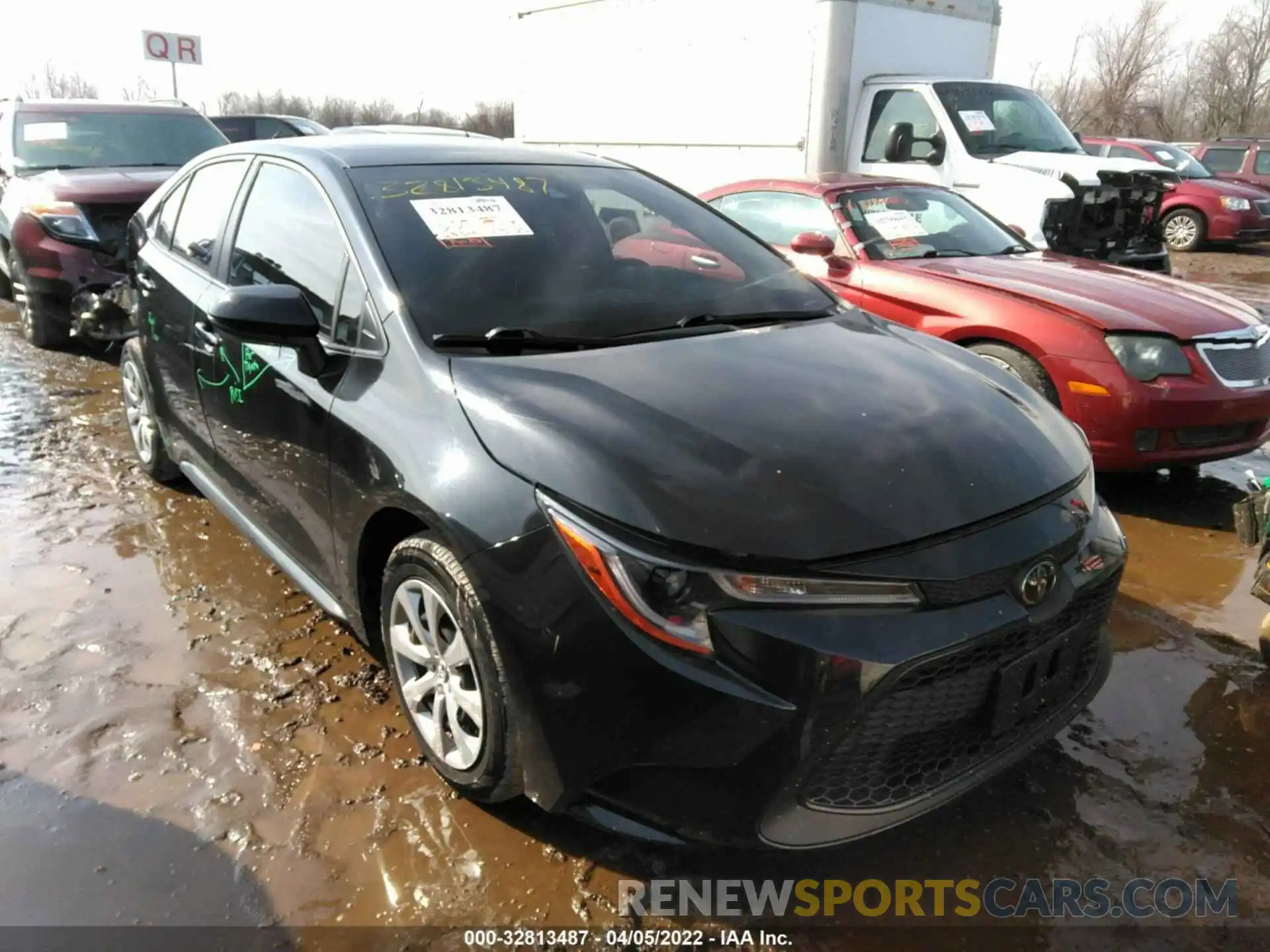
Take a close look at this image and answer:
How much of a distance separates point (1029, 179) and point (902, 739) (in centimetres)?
664

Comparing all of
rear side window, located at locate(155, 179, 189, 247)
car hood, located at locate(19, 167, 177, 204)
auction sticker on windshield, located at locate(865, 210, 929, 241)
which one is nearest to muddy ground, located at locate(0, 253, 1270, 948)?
rear side window, located at locate(155, 179, 189, 247)

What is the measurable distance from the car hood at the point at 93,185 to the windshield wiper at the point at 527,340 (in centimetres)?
485

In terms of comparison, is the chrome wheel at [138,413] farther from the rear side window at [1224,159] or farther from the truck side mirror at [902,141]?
the rear side window at [1224,159]

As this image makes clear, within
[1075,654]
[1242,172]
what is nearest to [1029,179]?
[1075,654]

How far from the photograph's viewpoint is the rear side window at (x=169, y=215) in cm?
404

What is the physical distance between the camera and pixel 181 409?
3803 mm

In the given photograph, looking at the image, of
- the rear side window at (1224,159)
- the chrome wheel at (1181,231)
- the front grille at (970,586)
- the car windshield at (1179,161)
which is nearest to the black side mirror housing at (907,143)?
the front grille at (970,586)

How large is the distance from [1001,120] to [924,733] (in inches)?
291

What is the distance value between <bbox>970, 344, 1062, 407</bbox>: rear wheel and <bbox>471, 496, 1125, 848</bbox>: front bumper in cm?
255

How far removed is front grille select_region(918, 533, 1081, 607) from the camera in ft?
6.45

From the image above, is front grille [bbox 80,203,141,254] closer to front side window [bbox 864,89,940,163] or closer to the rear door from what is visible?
the rear door

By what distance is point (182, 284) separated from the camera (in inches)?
145

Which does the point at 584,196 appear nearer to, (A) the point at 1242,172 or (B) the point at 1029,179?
(B) the point at 1029,179

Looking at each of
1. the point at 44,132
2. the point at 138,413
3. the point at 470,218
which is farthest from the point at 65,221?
the point at 470,218
